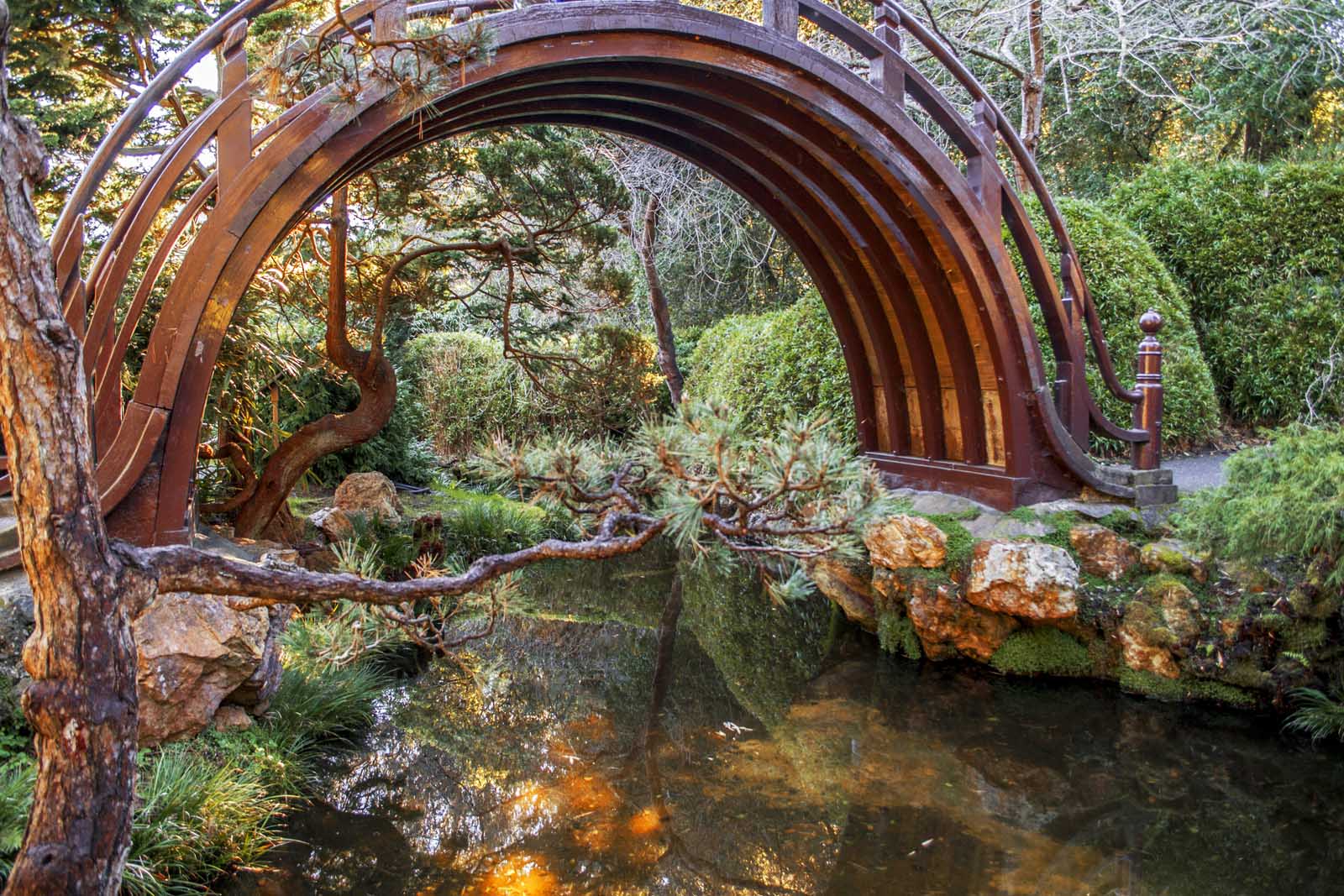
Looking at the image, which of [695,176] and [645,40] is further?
[695,176]

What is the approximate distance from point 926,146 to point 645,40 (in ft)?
5.61

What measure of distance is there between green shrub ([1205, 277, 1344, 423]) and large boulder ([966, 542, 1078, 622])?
3521mm

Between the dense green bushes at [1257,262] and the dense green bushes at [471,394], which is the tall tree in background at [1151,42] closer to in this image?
the dense green bushes at [1257,262]

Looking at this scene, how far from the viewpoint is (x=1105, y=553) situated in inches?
195

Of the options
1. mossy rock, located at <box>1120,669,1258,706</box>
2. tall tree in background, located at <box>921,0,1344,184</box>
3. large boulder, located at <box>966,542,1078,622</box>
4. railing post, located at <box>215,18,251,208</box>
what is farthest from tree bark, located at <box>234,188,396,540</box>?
tall tree in background, located at <box>921,0,1344,184</box>

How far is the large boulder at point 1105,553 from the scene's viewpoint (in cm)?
493

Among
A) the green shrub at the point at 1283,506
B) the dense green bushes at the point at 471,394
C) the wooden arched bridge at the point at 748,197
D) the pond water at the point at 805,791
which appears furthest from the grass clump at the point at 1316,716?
the dense green bushes at the point at 471,394

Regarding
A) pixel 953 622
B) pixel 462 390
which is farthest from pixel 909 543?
pixel 462 390

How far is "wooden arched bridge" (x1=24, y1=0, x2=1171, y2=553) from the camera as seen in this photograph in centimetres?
358

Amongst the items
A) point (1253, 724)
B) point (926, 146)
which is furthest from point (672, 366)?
point (1253, 724)

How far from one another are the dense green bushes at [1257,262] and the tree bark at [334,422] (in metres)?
6.61

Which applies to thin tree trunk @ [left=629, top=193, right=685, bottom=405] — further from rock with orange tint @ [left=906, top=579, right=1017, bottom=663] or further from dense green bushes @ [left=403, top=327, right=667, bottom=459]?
rock with orange tint @ [left=906, top=579, right=1017, bottom=663]

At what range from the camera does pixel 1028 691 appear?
481cm

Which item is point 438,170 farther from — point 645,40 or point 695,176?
point 695,176
